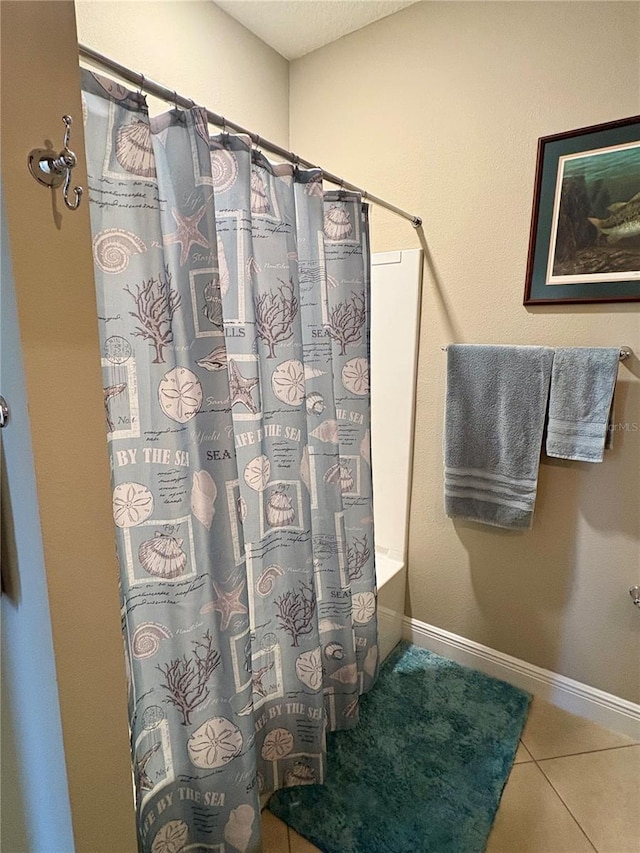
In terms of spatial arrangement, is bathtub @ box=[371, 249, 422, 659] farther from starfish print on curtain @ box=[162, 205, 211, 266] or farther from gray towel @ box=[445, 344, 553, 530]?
starfish print on curtain @ box=[162, 205, 211, 266]

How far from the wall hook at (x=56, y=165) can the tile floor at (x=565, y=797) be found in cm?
162

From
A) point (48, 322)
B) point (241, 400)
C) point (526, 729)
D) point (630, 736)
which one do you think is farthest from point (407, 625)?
point (48, 322)

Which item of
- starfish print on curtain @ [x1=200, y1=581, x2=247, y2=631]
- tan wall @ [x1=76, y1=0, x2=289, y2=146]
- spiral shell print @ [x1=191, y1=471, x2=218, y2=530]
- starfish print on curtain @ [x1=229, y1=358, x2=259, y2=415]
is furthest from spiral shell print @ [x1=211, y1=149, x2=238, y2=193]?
starfish print on curtain @ [x1=200, y1=581, x2=247, y2=631]

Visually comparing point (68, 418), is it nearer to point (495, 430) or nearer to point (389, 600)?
point (495, 430)

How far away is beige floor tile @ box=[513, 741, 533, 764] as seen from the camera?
4.89 ft

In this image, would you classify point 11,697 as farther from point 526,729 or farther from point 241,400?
point 526,729

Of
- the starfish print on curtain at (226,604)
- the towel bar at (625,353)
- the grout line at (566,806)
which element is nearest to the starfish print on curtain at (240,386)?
the starfish print on curtain at (226,604)

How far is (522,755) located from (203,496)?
4.63 ft

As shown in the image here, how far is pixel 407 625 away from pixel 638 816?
0.92 metres

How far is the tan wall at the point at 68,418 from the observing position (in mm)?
592

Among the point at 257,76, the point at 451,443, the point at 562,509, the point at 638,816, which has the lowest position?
the point at 638,816

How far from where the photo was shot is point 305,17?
5.54 feet

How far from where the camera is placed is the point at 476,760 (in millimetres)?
1471

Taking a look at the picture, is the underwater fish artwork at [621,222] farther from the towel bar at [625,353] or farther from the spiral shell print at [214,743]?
the spiral shell print at [214,743]
